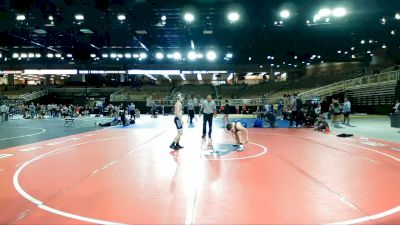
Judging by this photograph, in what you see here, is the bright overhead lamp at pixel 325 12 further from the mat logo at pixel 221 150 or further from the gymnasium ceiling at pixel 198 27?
the mat logo at pixel 221 150

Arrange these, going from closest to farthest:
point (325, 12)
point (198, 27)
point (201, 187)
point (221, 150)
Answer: point (201, 187), point (221, 150), point (325, 12), point (198, 27)

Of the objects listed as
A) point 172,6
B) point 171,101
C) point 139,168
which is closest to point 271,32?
point 172,6

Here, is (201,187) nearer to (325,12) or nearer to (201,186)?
(201,186)

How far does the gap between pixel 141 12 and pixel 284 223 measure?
53.8 ft

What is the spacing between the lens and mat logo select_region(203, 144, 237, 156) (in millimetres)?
9742

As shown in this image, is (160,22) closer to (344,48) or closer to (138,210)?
(138,210)

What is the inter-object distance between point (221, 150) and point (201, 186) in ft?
14.9

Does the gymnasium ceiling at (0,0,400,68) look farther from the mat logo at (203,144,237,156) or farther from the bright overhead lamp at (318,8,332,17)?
the mat logo at (203,144,237,156)

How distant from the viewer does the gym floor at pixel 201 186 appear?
438 centimetres

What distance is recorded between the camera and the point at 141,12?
60.4ft

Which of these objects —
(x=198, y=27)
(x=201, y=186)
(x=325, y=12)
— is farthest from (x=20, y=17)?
(x=201, y=186)

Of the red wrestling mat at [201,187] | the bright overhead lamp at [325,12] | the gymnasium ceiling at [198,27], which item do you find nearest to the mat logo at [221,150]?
the red wrestling mat at [201,187]

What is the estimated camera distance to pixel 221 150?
10461 mm

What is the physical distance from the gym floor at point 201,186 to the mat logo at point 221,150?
32mm
